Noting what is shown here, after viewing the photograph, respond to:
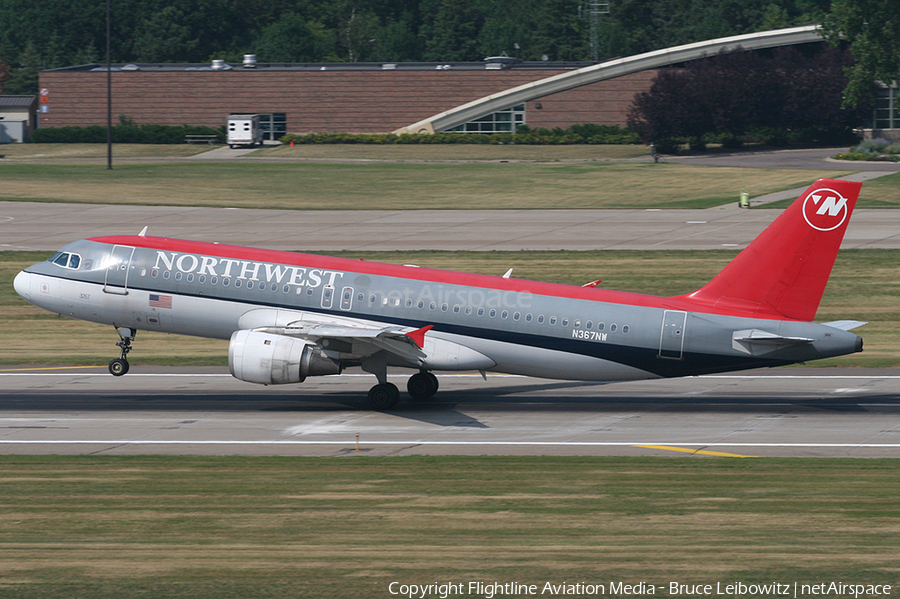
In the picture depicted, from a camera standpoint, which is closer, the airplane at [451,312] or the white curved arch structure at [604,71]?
the airplane at [451,312]

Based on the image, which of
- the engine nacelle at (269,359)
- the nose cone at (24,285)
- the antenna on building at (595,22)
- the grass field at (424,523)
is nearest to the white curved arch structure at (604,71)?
the antenna on building at (595,22)

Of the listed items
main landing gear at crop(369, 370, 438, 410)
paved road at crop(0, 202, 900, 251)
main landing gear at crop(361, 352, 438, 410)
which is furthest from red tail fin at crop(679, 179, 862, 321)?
paved road at crop(0, 202, 900, 251)

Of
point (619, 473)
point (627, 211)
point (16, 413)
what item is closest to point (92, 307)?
point (16, 413)

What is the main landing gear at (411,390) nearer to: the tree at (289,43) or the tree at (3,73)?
the tree at (289,43)

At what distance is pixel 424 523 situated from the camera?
20.5 meters

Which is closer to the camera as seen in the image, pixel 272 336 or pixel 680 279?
pixel 272 336

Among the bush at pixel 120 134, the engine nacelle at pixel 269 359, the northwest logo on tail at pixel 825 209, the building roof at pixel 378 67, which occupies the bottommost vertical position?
the engine nacelle at pixel 269 359

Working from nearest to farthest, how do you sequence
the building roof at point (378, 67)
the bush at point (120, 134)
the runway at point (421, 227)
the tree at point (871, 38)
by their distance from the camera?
the runway at point (421, 227)
the tree at point (871, 38)
the bush at point (120, 134)
the building roof at point (378, 67)

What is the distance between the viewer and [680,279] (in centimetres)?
5438

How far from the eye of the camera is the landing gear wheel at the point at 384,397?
3262 centimetres

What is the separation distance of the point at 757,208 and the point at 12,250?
172 feet

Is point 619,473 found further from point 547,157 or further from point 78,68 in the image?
point 78,68

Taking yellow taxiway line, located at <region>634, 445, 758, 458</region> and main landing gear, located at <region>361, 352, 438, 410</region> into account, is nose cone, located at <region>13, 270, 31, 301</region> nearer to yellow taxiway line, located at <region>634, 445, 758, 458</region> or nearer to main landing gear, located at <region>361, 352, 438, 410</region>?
main landing gear, located at <region>361, 352, 438, 410</region>

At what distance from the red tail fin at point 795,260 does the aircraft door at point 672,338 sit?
46.7 inches
